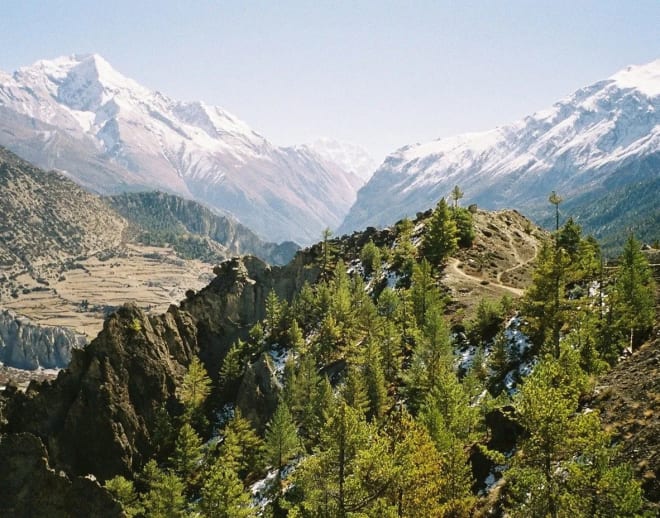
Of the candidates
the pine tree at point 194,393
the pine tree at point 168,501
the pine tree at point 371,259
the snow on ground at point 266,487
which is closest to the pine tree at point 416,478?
the snow on ground at point 266,487

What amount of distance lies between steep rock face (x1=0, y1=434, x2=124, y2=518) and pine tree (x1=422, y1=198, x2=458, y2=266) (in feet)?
235

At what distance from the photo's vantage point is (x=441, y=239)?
363ft

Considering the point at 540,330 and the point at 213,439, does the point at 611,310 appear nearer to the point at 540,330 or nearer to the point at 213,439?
the point at 540,330

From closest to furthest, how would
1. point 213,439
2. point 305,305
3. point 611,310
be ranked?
point 611,310
point 213,439
point 305,305

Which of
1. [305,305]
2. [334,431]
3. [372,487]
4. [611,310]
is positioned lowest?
[305,305]

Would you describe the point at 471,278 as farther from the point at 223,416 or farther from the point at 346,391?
the point at 223,416

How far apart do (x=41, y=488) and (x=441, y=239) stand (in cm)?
7865

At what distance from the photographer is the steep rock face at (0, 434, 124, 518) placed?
61.8 meters

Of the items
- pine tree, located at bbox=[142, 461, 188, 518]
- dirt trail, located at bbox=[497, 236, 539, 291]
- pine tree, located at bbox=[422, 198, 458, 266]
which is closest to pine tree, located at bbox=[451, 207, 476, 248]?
pine tree, located at bbox=[422, 198, 458, 266]

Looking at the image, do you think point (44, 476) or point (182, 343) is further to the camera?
point (182, 343)

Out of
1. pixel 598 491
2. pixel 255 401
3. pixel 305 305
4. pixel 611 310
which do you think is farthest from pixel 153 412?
pixel 598 491

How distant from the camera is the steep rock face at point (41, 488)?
6184cm

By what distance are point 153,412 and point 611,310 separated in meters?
67.3

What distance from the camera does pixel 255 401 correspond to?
286ft
